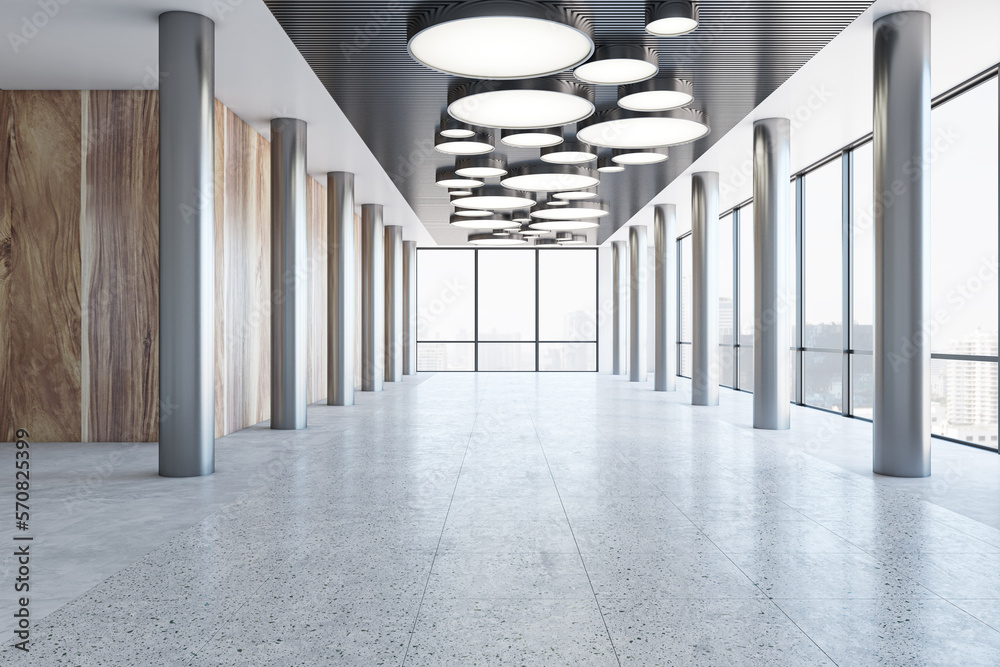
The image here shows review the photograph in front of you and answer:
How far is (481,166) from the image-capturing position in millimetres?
21156

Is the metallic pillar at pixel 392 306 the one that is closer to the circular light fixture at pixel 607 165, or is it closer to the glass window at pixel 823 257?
the circular light fixture at pixel 607 165

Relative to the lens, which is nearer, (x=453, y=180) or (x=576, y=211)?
(x=453, y=180)

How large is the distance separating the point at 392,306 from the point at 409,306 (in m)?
6.38

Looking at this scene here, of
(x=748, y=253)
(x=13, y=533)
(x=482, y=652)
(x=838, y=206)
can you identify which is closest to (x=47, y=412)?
(x=13, y=533)

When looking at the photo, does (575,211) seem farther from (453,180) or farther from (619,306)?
(619,306)

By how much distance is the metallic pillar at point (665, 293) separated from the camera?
109 ft

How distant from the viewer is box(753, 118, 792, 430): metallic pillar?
19.9 m

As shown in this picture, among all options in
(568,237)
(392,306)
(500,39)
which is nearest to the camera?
(500,39)

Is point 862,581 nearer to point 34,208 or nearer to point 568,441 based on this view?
point 568,441

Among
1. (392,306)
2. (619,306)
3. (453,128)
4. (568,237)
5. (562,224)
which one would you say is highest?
(568,237)

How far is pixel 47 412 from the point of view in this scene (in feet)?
57.9

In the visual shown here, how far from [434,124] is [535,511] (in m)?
12.0

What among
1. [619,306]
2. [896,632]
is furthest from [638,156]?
[619,306]

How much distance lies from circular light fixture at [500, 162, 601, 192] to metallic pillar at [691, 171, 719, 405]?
6.11m
